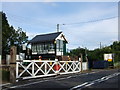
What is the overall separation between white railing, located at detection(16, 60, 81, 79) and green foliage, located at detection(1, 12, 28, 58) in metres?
19.0

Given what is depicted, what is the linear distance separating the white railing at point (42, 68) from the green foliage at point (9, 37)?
19045 millimetres

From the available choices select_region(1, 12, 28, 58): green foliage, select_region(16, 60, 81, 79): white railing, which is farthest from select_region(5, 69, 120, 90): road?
select_region(1, 12, 28, 58): green foliage

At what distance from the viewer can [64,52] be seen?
39719 mm

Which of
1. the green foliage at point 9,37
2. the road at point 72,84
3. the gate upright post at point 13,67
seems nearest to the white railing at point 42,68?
the gate upright post at point 13,67

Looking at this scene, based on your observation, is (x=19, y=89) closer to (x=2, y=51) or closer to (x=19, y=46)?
(x=2, y=51)

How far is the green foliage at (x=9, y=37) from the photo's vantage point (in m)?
38.3

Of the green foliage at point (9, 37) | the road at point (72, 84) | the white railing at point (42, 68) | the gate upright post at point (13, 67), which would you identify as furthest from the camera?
the green foliage at point (9, 37)

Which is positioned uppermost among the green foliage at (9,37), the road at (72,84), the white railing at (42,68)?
the green foliage at (9,37)

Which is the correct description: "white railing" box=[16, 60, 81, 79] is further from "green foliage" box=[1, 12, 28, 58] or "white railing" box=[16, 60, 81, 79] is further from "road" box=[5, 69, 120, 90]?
"green foliage" box=[1, 12, 28, 58]

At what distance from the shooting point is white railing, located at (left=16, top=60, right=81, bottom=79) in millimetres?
14261

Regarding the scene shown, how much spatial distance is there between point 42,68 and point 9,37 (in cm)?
2455

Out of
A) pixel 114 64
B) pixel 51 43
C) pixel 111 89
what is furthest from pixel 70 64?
pixel 114 64

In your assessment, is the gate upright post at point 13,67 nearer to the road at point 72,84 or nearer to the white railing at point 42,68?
the white railing at point 42,68

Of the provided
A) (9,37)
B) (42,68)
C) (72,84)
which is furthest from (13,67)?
(9,37)
